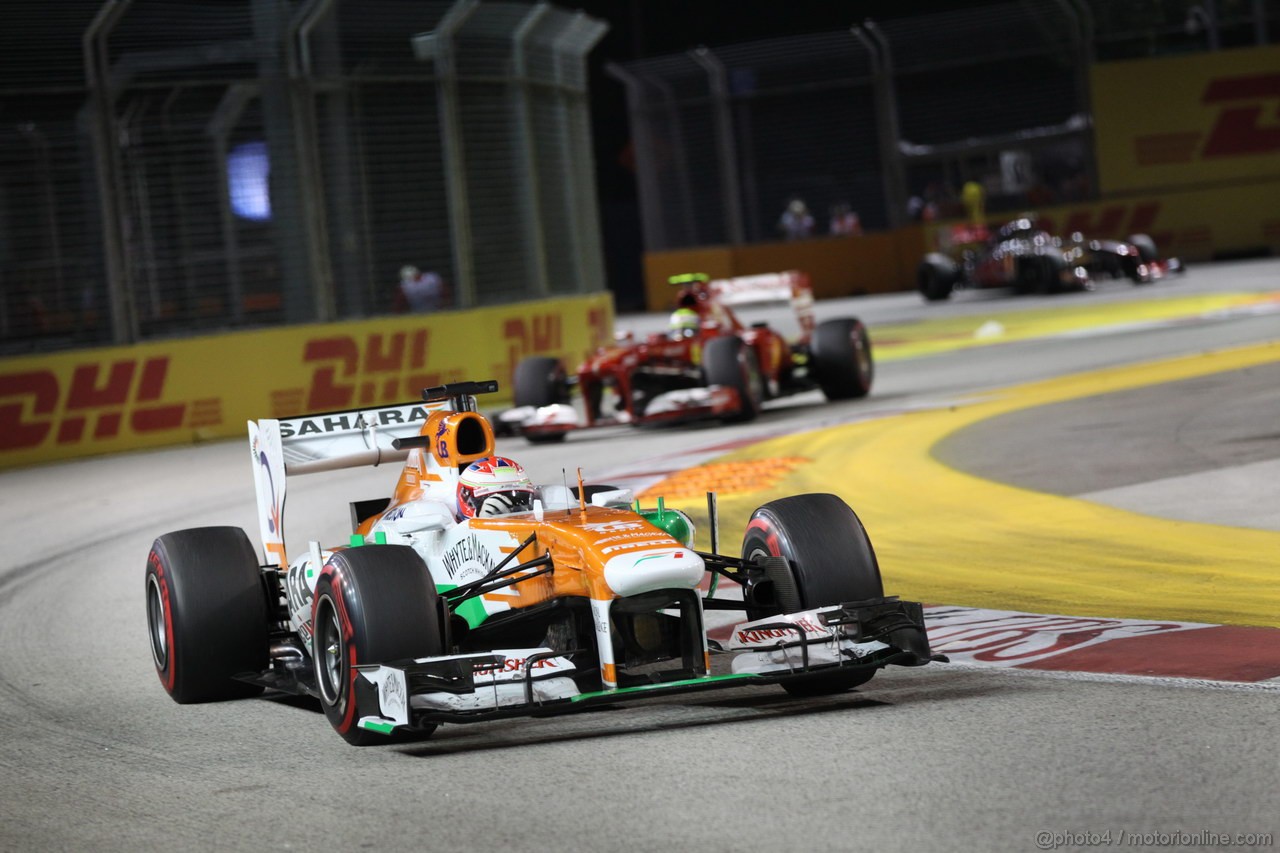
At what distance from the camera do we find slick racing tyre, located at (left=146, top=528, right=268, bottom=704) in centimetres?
756

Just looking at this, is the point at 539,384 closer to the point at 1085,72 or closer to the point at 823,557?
the point at 823,557

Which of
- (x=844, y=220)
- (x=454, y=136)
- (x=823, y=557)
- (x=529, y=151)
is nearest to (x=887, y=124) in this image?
(x=844, y=220)

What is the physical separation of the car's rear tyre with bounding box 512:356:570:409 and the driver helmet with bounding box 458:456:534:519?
994 centimetres

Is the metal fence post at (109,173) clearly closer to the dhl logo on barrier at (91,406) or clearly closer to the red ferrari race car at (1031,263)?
the dhl logo on barrier at (91,406)

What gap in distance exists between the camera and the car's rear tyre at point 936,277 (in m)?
33.6

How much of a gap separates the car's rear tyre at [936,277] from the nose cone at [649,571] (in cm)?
2797

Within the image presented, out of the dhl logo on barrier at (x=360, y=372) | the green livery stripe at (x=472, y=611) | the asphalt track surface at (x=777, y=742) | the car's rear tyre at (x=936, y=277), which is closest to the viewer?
the asphalt track surface at (x=777, y=742)

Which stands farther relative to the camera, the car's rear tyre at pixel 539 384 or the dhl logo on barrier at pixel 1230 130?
the dhl logo on barrier at pixel 1230 130

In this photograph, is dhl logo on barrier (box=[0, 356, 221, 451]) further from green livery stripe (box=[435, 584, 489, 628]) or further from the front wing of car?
the front wing of car

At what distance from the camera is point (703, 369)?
17031 millimetres

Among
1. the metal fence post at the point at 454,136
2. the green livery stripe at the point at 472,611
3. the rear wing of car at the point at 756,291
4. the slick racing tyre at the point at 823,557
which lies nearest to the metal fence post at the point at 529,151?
the metal fence post at the point at 454,136

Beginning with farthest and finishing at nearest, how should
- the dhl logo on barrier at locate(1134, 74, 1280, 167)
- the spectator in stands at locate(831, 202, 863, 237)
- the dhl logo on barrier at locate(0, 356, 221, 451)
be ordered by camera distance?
the spectator in stands at locate(831, 202, 863, 237), the dhl logo on barrier at locate(1134, 74, 1280, 167), the dhl logo on barrier at locate(0, 356, 221, 451)

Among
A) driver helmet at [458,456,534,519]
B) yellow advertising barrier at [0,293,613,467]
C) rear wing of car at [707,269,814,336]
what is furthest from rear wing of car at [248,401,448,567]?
yellow advertising barrier at [0,293,613,467]

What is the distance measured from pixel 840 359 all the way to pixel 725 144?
22.4 metres
